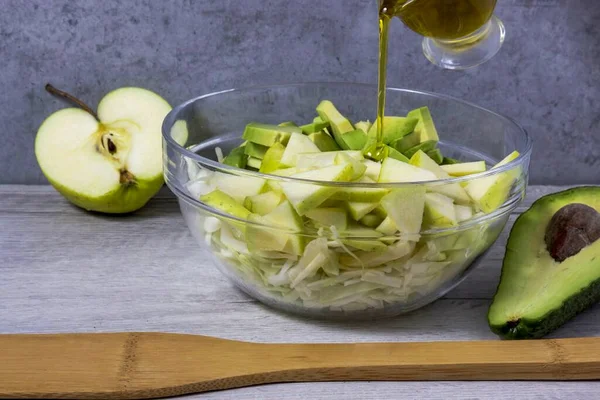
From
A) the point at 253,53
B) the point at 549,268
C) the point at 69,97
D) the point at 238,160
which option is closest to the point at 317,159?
the point at 238,160

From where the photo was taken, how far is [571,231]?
0.89 meters

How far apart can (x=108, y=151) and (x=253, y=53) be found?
30cm

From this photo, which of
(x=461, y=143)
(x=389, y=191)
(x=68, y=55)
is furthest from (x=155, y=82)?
(x=389, y=191)

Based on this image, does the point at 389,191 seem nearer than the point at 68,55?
Yes

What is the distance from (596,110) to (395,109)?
16.1 inches

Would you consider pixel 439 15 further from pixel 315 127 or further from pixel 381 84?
pixel 315 127

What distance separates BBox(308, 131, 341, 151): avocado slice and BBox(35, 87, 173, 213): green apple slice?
0.99 ft

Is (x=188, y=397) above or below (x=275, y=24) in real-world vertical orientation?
below

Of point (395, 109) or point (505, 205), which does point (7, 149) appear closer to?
point (395, 109)

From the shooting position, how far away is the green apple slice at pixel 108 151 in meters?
1.16

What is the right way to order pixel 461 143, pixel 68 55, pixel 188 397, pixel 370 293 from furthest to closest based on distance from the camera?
pixel 68 55
pixel 461 143
pixel 370 293
pixel 188 397

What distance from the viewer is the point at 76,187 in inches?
45.6

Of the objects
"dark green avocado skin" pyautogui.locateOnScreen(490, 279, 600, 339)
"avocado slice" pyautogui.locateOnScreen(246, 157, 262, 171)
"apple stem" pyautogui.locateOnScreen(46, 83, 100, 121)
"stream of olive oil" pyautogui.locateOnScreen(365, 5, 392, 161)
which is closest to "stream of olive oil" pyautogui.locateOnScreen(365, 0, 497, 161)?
"stream of olive oil" pyautogui.locateOnScreen(365, 5, 392, 161)

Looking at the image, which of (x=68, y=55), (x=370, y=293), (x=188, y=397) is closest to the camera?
(x=188, y=397)
